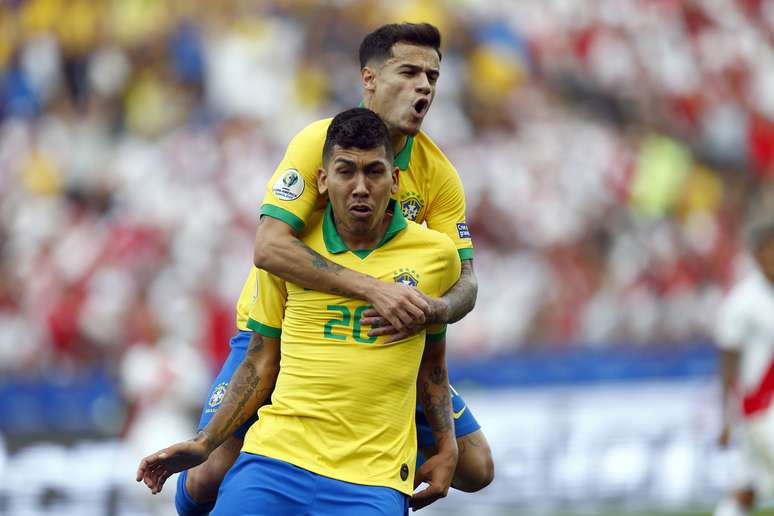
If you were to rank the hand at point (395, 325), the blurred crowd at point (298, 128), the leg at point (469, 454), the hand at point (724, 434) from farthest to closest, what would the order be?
the blurred crowd at point (298, 128) < the hand at point (724, 434) < the leg at point (469, 454) < the hand at point (395, 325)

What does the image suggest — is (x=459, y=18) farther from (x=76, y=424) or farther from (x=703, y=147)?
(x=76, y=424)

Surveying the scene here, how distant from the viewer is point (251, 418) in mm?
5715

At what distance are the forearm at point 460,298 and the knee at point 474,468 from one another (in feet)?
3.14

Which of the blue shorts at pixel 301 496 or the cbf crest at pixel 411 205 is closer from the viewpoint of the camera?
the blue shorts at pixel 301 496

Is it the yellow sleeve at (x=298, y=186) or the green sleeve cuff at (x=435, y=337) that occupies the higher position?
the yellow sleeve at (x=298, y=186)

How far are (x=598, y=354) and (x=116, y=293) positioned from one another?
457 cm

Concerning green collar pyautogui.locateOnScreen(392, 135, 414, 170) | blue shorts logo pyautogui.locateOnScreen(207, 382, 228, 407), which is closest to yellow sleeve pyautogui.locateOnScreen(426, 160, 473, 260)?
green collar pyautogui.locateOnScreen(392, 135, 414, 170)

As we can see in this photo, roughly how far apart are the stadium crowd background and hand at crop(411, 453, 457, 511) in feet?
19.5

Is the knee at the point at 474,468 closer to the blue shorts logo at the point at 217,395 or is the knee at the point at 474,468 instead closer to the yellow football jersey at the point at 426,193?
the yellow football jersey at the point at 426,193

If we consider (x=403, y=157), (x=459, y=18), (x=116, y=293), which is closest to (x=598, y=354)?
(x=116, y=293)

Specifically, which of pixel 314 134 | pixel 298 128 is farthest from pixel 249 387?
pixel 298 128

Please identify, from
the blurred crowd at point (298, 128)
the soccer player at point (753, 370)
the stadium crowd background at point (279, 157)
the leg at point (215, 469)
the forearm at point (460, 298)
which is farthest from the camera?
the blurred crowd at point (298, 128)

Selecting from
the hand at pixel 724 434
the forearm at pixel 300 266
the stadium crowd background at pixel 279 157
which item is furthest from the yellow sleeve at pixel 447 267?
the stadium crowd background at pixel 279 157

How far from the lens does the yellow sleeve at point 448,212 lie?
19.7ft
